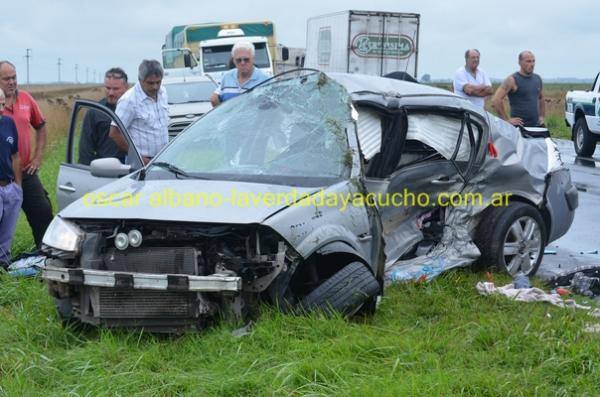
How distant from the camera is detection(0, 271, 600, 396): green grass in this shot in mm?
4020

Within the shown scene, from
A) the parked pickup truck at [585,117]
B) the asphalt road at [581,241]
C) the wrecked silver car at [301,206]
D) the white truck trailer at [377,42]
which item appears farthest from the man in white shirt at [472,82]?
the white truck trailer at [377,42]

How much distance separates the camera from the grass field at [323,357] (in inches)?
158

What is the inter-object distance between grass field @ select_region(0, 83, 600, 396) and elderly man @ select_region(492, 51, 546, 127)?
19.9 ft

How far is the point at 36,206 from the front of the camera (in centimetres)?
751

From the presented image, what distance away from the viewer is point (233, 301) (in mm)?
4691

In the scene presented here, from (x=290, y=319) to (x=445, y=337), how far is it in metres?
0.89

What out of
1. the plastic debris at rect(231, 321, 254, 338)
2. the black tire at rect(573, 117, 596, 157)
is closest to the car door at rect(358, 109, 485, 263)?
the plastic debris at rect(231, 321, 254, 338)

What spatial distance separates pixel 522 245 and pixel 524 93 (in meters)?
4.88

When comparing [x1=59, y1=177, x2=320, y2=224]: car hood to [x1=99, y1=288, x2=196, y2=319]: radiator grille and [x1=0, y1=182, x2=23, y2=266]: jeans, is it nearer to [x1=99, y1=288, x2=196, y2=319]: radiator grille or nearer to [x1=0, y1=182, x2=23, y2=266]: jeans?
[x1=99, y1=288, x2=196, y2=319]: radiator grille

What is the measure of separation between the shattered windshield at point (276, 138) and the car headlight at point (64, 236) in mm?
939

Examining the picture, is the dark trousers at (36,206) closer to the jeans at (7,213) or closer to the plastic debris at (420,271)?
the jeans at (7,213)

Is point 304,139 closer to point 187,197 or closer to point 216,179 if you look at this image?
point 216,179

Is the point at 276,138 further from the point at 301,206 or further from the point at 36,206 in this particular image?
the point at 36,206

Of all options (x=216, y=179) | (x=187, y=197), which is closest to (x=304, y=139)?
(x=216, y=179)
